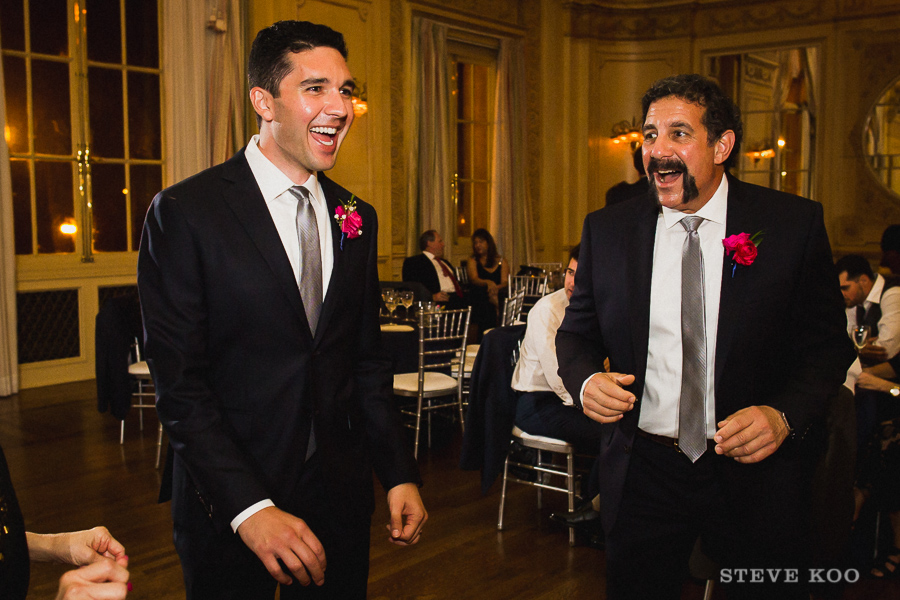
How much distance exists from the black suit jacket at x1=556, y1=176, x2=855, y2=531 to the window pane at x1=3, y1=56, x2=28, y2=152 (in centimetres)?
618

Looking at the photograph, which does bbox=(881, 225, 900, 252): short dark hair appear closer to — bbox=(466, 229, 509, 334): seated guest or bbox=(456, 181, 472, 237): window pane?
bbox=(466, 229, 509, 334): seated guest

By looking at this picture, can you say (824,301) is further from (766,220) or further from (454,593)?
(454,593)

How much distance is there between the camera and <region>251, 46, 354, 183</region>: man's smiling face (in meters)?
1.39

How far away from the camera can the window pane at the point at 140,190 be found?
698 centimetres

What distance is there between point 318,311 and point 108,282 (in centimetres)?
614

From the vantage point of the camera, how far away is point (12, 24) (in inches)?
244

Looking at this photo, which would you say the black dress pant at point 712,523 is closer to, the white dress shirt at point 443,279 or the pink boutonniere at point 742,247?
the pink boutonniere at point 742,247

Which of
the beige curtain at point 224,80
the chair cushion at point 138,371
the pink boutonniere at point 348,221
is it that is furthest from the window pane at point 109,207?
the pink boutonniere at point 348,221

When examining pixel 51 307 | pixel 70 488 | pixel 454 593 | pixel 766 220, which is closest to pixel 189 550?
pixel 766 220

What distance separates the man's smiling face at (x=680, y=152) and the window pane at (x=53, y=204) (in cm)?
625

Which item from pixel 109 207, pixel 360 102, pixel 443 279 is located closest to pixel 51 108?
pixel 109 207

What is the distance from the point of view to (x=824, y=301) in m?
1.64

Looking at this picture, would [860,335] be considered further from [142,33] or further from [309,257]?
[142,33]

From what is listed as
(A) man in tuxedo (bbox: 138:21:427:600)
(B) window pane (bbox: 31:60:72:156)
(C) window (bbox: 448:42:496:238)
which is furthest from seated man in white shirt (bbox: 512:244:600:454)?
(C) window (bbox: 448:42:496:238)
